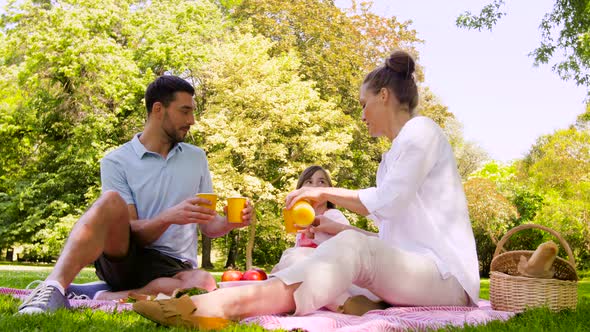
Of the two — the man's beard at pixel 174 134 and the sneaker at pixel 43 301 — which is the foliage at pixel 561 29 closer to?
the man's beard at pixel 174 134

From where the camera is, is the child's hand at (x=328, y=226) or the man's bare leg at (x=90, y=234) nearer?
the man's bare leg at (x=90, y=234)

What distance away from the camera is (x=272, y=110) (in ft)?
60.4

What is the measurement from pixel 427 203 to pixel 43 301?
1897 millimetres

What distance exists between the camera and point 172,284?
379cm

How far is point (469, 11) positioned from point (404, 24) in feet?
34.8

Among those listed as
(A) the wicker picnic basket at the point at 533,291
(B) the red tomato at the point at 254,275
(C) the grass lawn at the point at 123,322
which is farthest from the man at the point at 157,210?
(A) the wicker picnic basket at the point at 533,291

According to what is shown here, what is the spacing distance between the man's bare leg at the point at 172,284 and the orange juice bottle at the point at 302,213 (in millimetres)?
1096

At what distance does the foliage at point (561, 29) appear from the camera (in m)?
10.2

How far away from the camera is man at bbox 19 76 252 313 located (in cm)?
337

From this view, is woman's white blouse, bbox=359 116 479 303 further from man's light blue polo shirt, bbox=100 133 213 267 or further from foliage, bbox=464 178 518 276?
foliage, bbox=464 178 518 276

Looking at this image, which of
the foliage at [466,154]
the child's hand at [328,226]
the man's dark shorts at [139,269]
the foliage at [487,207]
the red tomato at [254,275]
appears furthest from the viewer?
Result: the foliage at [466,154]

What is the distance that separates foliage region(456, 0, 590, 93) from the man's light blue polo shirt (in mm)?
A: 7430

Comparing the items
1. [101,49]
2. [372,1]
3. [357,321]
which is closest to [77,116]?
[101,49]

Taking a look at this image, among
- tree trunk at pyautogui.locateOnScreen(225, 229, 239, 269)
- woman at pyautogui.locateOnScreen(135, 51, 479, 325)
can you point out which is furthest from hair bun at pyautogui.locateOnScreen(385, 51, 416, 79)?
tree trunk at pyautogui.locateOnScreen(225, 229, 239, 269)
